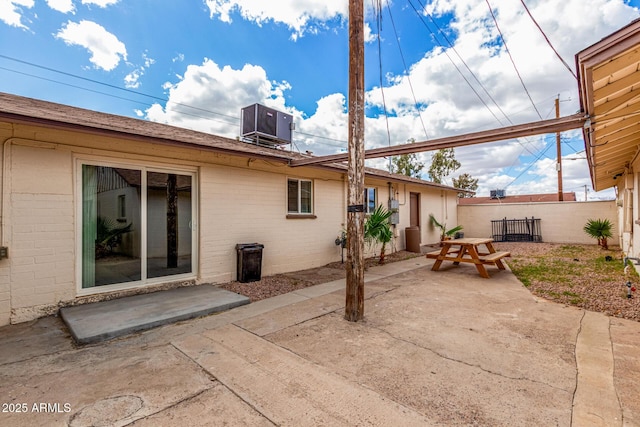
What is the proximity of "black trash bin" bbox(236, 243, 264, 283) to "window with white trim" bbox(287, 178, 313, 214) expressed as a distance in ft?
5.21

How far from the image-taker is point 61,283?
4.13 m

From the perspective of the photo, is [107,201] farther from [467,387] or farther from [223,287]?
[467,387]

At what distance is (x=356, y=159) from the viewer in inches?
149

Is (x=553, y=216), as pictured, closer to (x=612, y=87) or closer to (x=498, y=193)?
(x=498, y=193)

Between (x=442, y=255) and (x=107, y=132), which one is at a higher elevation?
(x=107, y=132)

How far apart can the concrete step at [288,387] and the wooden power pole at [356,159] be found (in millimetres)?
1268

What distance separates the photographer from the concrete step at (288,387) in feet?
6.40

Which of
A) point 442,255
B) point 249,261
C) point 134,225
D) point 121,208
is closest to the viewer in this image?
point 121,208

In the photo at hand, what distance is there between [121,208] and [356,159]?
3.93 m

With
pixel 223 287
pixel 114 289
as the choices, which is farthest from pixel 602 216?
pixel 114 289

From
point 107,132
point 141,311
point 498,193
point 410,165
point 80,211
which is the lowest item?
point 141,311

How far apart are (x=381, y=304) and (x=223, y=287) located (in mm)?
3037

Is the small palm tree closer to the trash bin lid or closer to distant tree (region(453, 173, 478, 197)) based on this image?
the trash bin lid

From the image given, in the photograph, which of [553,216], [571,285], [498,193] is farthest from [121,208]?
[498,193]
